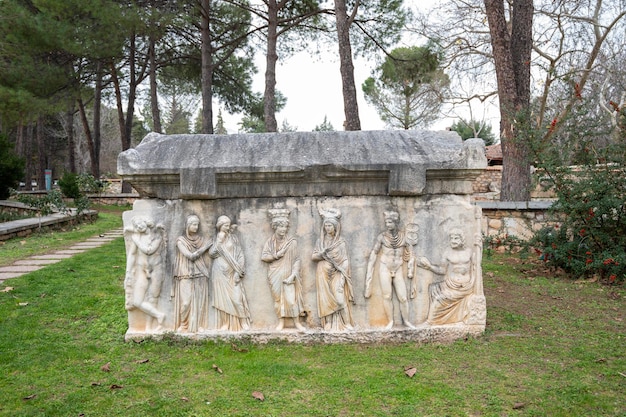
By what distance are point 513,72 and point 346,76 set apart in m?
3.15

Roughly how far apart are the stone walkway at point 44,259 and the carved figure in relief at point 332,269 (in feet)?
14.3

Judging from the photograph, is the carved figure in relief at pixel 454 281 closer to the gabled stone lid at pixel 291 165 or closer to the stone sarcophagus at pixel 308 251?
the stone sarcophagus at pixel 308 251

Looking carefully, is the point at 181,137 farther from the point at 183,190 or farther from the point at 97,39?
the point at 97,39

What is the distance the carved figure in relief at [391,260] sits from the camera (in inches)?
138

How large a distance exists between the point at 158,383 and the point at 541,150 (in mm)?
4914

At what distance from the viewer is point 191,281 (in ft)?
11.5

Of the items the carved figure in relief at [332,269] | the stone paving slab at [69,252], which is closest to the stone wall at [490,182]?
the stone paving slab at [69,252]

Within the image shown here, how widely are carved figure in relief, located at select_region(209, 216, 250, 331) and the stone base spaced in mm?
174

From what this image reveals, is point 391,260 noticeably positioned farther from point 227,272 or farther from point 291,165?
point 227,272

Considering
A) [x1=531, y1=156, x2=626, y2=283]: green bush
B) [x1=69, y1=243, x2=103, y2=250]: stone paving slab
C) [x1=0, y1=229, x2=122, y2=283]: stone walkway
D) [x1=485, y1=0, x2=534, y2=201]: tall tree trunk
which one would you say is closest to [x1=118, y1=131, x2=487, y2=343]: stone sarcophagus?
[x1=531, y1=156, x2=626, y2=283]: green bush

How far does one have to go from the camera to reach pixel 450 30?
15305 mm

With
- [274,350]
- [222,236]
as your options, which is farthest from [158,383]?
[222,236]

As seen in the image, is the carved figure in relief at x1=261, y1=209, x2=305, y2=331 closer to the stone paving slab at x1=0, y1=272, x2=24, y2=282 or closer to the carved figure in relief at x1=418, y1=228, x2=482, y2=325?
the carved figure in relief at x1=418, y1=228, x2=482, y2=325

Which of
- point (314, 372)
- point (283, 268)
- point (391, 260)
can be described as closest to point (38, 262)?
point (283, 268)
